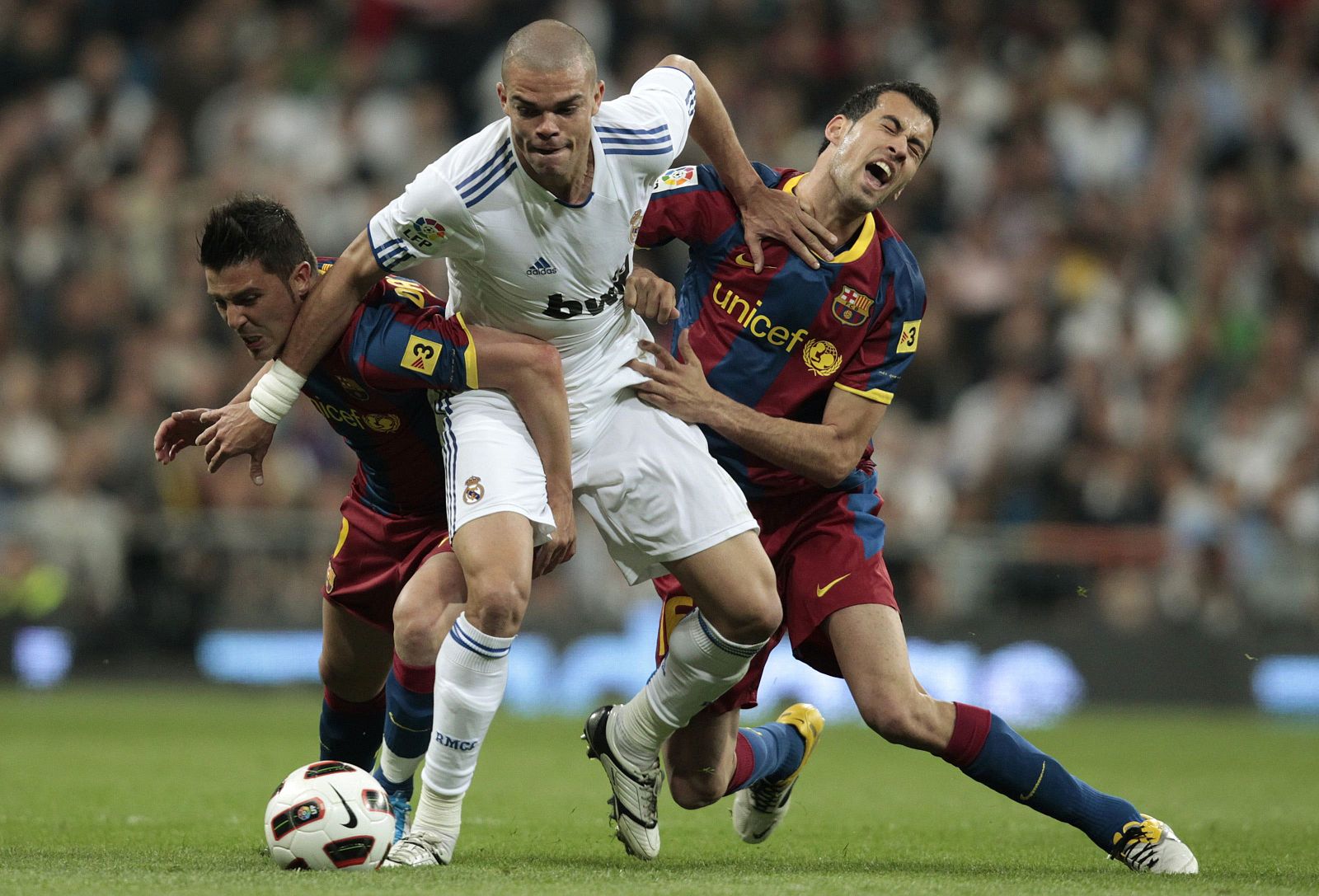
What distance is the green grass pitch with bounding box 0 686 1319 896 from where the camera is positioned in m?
4.96

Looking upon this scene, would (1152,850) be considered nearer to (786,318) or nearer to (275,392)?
(786,318)

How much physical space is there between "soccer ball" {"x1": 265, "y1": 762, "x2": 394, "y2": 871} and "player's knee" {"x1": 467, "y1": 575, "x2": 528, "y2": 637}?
23.8 inches

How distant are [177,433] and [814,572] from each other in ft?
6.97

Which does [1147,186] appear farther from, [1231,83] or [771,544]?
[771,544]

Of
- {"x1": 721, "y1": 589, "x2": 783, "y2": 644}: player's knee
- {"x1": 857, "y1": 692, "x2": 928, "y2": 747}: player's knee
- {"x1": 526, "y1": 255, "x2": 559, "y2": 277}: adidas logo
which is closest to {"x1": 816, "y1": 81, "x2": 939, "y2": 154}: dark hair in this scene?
{"x1": 526, "y1": 255, "x2": 559, "y2": 277}: adidas logo

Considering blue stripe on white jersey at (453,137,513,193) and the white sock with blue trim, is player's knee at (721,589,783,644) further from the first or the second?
blue stripe on white jersey at (453,137,513,193)

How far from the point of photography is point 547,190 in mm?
5387

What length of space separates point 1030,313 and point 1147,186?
6.85 feet

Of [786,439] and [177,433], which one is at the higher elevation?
[786,439]

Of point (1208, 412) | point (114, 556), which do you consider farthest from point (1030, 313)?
point (114, 556)

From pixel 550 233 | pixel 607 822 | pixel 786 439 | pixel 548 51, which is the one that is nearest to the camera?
pixel 548 51

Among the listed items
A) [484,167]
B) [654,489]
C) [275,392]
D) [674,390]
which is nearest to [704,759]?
[654,489]

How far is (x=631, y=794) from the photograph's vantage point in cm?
585

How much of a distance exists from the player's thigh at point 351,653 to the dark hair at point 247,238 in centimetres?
124
